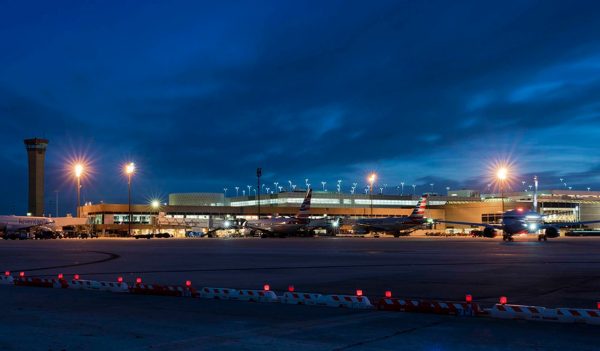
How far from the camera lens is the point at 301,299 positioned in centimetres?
1634

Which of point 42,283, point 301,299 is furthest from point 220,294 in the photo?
point 42,283

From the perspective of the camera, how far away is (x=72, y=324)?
508 inches

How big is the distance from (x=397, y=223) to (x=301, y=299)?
9801cm

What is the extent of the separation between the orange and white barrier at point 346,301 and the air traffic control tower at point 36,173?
7557 inches

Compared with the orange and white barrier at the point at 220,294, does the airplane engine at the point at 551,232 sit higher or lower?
lower

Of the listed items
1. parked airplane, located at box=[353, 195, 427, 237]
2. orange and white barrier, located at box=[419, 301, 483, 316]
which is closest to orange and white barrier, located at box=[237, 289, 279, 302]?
orange and white barrier, located at box=[419, 301, 483, 316]

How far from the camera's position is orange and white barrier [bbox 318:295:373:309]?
15.5 metres

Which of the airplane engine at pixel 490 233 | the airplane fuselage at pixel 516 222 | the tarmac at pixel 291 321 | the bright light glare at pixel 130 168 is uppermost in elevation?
the bright light glare at pixel 130 168

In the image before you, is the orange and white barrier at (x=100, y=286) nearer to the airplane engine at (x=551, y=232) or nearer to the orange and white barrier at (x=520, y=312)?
the orange and white barrier at (x=520, y=312)

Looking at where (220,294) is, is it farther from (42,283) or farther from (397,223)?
(397,223)

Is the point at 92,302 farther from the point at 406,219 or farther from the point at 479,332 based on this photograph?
the point at 406,219

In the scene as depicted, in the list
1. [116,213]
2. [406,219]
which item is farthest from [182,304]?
[116,213]

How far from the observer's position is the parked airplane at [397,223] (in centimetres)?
11044

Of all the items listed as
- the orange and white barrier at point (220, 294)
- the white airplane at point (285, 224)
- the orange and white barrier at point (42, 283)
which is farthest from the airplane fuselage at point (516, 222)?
the orange and white barrier at point (42, 283)
